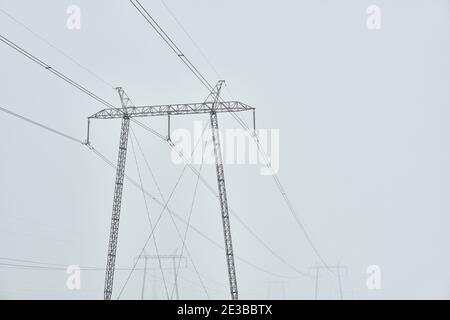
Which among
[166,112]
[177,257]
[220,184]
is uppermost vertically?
[166,112]

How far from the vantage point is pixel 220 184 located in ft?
231

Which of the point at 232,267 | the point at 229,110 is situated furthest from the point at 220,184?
the point at 229,110
